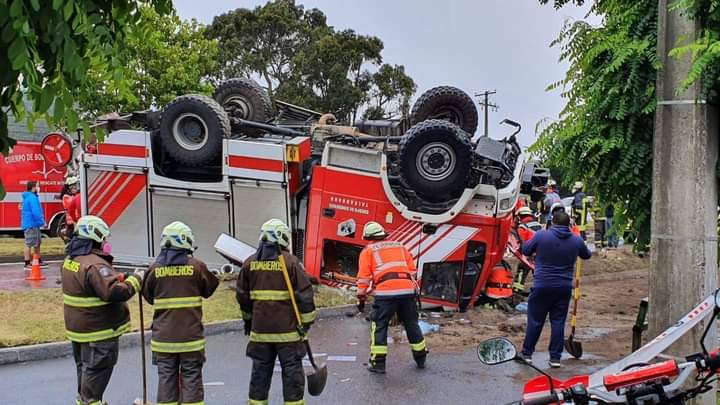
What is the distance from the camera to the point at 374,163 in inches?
369

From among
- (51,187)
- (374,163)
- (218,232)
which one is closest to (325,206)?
(374,163)

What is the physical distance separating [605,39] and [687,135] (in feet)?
3.37

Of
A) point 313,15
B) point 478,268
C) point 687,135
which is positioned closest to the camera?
point 687,135

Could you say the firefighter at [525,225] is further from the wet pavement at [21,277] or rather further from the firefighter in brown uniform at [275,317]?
the wet pavement at [21,277]

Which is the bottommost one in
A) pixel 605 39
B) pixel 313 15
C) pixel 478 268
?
pixel 478 268

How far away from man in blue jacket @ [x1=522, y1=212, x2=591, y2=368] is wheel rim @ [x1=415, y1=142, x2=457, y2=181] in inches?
80.2

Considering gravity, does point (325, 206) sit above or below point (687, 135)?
below

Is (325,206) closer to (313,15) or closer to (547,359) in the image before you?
(547,359)

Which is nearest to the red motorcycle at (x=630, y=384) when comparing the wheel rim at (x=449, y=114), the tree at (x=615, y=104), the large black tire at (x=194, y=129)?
the tree at (x=615, y=104)

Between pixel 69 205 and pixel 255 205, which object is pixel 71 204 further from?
pixel 255 205

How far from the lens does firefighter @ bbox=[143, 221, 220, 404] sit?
16.1 feet

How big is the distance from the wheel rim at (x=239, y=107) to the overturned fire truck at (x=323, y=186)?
58 cm

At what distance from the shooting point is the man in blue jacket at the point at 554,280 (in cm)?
698

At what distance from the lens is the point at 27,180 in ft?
56.3
